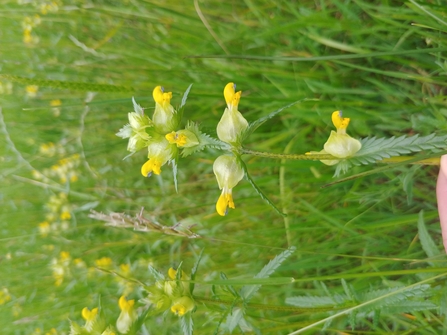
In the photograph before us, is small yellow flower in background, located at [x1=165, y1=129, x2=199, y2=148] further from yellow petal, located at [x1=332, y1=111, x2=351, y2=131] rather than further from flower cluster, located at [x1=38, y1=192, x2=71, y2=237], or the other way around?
flower cluster, located at [x1=38, y1=192, x2=71, y2=237]

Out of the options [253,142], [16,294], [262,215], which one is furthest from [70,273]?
[253,142]

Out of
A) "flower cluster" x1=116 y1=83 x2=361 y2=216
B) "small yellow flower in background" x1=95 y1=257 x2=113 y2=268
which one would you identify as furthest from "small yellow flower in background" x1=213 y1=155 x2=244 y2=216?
"small yellow flower in background" x1=95 y1=257 x2=113 y2=268

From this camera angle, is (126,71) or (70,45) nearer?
(126,71)

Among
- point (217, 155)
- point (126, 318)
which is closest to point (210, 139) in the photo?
point (126, 318)

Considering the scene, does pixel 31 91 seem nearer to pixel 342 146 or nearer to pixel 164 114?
pixel 164 114

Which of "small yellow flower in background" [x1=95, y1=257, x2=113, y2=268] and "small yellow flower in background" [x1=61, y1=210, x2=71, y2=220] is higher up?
"small yellow flower in background" [x1=61, y1=210, x2=71, y2=220]

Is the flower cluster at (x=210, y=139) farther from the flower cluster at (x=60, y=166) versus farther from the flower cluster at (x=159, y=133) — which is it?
the flower cluster at (x=60, y=166)

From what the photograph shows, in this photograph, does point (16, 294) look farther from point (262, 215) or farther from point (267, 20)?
point (267, 20)
